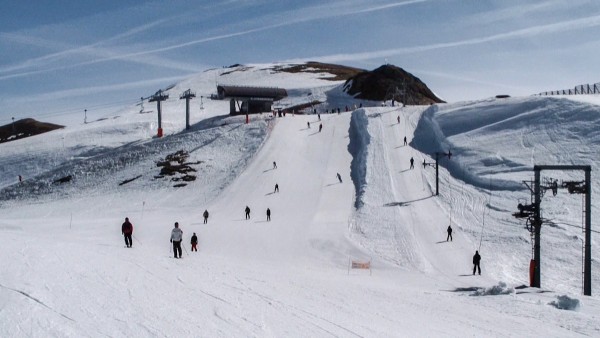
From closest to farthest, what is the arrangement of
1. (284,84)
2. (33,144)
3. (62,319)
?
(62,319) < (33,144) < (284,84)

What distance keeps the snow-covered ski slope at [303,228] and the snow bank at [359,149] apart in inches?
12.9

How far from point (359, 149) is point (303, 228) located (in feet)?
85.5

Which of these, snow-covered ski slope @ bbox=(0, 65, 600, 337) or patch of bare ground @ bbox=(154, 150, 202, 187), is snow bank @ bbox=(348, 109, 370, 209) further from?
patch of bare ground @ bbox=(154, 150, 202, 187)

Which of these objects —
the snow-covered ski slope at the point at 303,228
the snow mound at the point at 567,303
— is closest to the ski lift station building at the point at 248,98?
the snow-covered ski slope at the point at 303,228

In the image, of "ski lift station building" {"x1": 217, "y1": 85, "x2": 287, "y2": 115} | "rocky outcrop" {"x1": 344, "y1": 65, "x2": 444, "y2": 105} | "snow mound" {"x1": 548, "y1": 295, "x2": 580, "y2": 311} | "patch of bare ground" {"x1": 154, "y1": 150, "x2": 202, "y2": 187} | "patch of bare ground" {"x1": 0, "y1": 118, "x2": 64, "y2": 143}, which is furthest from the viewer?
"patch of bare ground" {"x1": 0, "y1": 118, "x2": 64, "y2": 143}

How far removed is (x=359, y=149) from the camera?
206 ft

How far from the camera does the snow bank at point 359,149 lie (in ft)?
162

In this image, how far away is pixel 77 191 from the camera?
60344 mm

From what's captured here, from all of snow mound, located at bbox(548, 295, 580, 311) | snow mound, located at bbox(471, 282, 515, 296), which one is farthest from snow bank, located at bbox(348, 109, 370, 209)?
snow mound, located at bbox(548, 295, 580, 311)

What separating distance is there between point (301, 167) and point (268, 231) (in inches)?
839

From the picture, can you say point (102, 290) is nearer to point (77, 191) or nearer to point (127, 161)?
point (77, 191)

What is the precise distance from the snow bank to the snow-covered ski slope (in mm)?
328

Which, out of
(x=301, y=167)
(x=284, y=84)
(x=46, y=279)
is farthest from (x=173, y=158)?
(x=284, y=84)

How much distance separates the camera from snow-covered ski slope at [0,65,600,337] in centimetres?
1239
